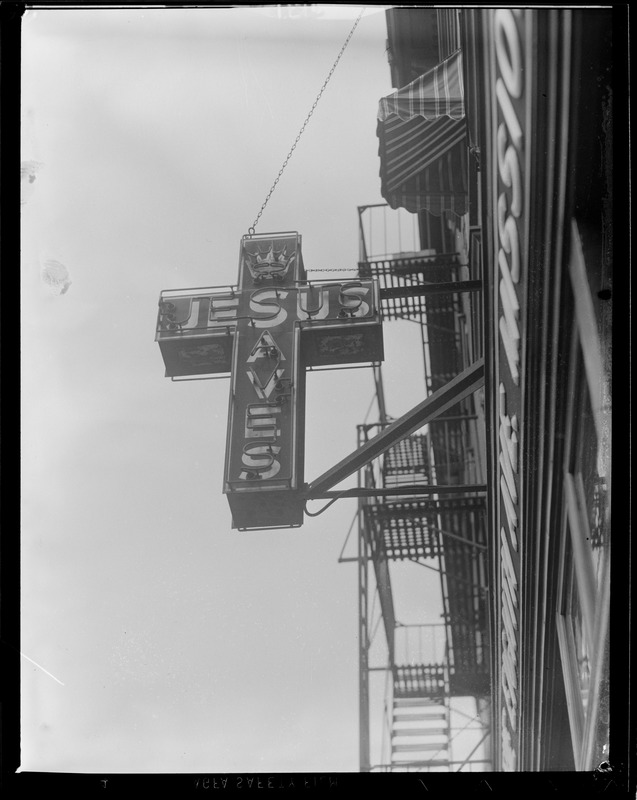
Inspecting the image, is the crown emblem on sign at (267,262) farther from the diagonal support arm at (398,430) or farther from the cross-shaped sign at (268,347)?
the diagonal support arm at (398,430)

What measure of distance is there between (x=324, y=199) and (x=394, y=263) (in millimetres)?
1651

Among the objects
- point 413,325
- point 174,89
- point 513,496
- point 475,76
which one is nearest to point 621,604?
point 513,496

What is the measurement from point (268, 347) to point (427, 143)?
5.44ft

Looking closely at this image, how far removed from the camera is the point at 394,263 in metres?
6.21

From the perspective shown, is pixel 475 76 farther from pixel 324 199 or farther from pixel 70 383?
pixel 70 383

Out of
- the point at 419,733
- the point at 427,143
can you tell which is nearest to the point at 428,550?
the point at 419,733

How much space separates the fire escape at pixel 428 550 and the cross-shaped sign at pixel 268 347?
299 mm

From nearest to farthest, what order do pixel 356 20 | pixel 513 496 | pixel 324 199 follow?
pixel 356 20, pixel 324 199, pixel 513 496

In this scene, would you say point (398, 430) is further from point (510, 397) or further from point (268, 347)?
point (268, 347)

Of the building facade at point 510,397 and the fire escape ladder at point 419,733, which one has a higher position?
the building facade at point 510,397

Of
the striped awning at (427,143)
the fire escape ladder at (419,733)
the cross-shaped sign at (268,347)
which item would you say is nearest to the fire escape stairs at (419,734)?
the fire escape ladder at (419,733)

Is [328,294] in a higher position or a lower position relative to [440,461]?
higher

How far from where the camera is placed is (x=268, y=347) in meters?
5.54

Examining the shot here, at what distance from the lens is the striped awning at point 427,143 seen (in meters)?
4.87
